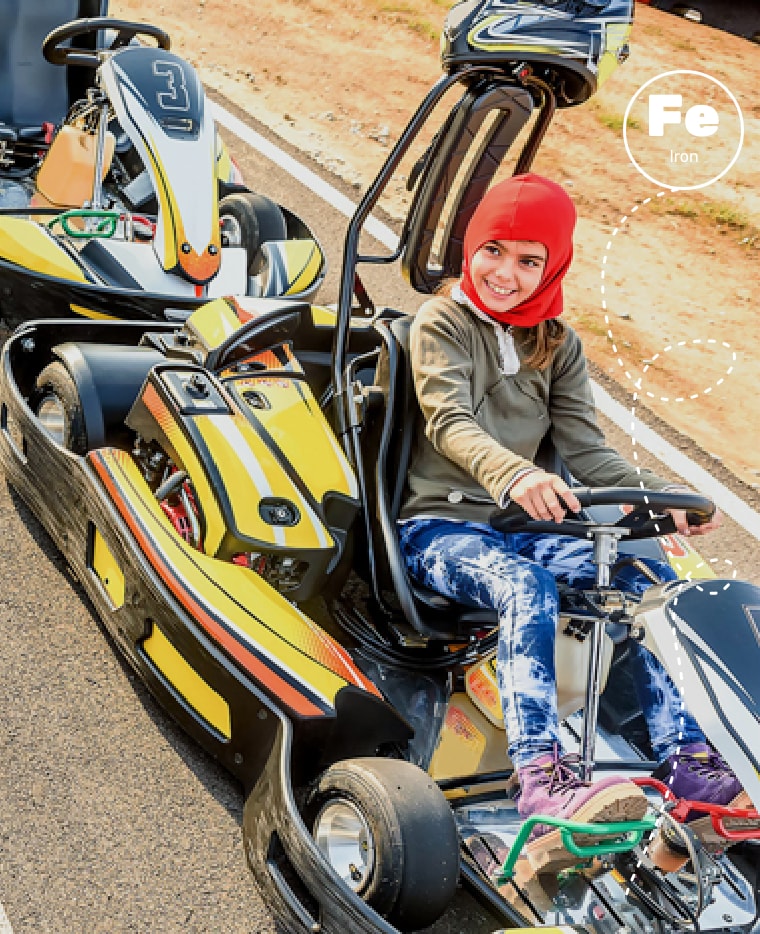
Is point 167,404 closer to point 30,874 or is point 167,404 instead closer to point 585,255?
point 30,874

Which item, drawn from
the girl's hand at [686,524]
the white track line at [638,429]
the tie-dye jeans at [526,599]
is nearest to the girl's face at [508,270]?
the tie-dye jeans at [526,599]

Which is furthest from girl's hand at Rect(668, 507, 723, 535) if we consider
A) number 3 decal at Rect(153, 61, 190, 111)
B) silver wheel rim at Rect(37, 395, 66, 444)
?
number 3 decal at Rect(153, 61, 190, 111)

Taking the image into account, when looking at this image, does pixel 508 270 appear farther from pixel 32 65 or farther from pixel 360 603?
pixel 32 65

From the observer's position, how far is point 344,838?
338 centimetres

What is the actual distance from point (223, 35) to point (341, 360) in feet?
23.3

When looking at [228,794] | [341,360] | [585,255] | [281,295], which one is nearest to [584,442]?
[341,360]

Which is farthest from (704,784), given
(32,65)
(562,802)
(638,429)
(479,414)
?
(32,65)

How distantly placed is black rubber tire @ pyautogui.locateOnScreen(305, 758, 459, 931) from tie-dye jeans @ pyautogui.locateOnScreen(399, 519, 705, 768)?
27 centimetres

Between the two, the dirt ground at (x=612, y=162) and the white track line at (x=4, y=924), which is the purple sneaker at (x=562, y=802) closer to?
the white track line at (x=4, y=924)

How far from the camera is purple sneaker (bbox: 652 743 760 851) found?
10.6ft

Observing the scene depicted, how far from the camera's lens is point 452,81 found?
13.2 ft

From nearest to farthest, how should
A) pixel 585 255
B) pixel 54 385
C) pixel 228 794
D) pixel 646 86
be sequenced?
1. pixel 228 794
2. pixel 54 385
3. pixel 585 255
4. pixel 646 86

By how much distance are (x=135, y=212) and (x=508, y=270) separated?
10.8ft

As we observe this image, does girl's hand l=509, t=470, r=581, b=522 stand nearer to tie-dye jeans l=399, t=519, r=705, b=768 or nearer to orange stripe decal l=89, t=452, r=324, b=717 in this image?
tie-dye jeans l=399, t=519, r=705, b=768
